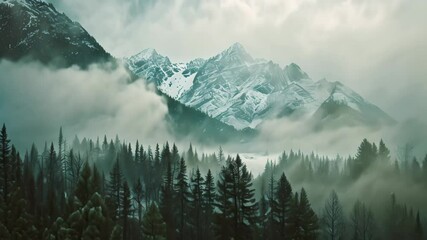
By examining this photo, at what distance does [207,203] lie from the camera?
91.2m

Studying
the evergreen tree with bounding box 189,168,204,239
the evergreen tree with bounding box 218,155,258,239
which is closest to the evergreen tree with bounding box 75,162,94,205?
the evergreen tree with bounding box 218,155,258,239

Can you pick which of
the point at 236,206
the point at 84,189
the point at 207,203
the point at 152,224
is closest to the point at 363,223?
the point at 207,203

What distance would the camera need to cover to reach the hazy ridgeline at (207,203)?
5351 cm

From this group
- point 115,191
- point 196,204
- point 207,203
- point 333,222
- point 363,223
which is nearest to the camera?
point 207,203

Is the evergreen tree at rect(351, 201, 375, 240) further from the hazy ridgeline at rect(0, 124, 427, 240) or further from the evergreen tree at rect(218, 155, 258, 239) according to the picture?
the evergreen tree at rect(218, 155, 258, 239)

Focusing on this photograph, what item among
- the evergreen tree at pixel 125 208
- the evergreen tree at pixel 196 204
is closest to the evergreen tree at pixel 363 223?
the evergreen tree at pixel 196 204

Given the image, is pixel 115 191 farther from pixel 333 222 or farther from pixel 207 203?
pixel 333 222

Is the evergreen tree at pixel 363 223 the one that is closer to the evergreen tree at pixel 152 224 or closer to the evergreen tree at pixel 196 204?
the evergreen tree at pixel 196 204

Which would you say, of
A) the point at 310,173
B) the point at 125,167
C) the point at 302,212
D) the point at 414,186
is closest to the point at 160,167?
the point at 125,167

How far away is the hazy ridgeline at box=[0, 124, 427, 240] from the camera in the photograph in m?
53.5

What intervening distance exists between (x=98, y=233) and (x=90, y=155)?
502ft

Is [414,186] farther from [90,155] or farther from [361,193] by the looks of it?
[90,155]

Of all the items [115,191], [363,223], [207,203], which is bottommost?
[363,223]


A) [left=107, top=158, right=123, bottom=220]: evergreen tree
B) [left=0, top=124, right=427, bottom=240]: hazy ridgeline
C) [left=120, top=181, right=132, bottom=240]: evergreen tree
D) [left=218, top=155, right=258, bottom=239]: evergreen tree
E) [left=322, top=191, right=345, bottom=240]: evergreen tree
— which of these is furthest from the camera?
[left=322, top=191, right=345, bottom=240]: evergreen tree
